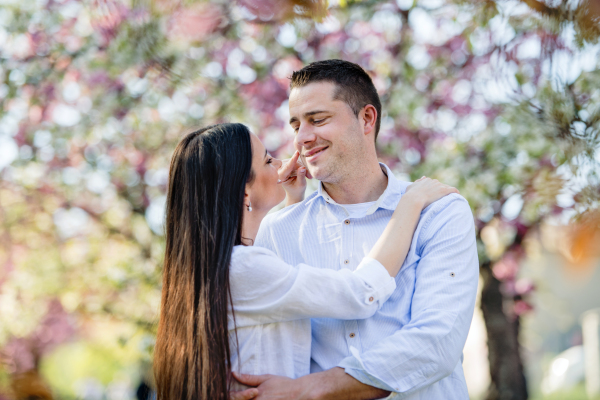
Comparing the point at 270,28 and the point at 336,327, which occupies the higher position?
the point at 270,28

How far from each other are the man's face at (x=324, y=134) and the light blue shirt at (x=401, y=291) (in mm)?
148

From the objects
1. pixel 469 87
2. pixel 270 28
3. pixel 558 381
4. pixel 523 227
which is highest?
pixel 270 28

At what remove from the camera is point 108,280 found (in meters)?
6.42

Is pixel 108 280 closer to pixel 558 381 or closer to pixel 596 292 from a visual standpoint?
pixel 558 381

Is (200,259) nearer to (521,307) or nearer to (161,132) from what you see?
(161,132)

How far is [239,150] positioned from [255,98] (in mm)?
3703

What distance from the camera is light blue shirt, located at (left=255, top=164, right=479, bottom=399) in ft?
6.67

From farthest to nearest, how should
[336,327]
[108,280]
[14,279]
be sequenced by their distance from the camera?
[14,279] < [108,280] < [336,327]

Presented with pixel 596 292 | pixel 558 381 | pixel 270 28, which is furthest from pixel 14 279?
pixel 596 292

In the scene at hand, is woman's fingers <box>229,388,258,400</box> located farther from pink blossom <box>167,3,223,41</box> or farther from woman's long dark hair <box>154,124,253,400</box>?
pink blossom <box>167,3,223,41</box>

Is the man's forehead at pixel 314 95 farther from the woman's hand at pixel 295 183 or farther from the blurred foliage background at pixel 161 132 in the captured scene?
the blurred foliage background at pixel 161 132

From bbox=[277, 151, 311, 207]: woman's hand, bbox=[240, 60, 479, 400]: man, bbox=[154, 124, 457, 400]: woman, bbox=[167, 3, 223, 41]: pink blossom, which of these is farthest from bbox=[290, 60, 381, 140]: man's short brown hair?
bbox=[167, 3, 223, 41]: pink blossom

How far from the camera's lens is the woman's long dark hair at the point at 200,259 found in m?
1.99

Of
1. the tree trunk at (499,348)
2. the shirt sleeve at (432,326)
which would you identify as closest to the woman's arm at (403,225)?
the shirt sleeve at (432,326)
